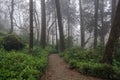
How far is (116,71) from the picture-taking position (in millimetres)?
8398

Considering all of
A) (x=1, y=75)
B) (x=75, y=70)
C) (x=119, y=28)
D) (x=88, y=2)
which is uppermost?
(x=88, y=2)

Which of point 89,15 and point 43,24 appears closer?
point 43,24

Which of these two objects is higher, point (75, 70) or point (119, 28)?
point (119, 28)

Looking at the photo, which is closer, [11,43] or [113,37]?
[113,37]

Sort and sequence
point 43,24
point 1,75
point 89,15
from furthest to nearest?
point 89,15 → point 43,24 → point 1,75

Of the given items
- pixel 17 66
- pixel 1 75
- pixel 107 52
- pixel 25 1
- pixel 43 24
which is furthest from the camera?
pixel 25 1

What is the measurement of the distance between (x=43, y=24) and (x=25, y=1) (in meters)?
21.1

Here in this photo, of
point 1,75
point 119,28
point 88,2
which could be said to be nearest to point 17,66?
point 1,75

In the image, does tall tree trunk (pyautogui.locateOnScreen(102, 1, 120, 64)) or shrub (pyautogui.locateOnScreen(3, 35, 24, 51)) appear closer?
tall tree trunk (pyautogui.locateOnScreen(102, 1, 120, 64))

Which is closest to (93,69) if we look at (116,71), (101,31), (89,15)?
(116,71)

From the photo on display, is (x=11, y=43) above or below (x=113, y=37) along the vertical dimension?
below

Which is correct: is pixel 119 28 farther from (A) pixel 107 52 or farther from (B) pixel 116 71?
(B) pixel 116 71

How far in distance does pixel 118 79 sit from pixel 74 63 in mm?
3329

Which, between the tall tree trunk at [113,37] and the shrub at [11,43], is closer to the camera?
the tall tree trunk at [113,37]
